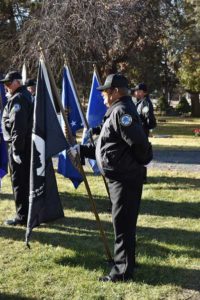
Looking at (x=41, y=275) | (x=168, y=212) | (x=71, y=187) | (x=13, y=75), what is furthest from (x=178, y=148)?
(x=41, y=275)

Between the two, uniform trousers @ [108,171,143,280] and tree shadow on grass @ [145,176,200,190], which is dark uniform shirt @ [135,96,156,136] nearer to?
tree shadow on grass @ [145,176,200,190]

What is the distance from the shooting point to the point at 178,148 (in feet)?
55.7

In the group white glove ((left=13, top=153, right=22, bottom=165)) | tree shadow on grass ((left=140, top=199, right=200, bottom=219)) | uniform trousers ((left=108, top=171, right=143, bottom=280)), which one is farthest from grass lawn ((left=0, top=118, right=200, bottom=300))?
white glove ((left=13, top=153, right=22, bottom=165))

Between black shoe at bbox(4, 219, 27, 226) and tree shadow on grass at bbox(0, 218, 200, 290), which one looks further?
black shoe at bbox(4, 219, 27, 226)

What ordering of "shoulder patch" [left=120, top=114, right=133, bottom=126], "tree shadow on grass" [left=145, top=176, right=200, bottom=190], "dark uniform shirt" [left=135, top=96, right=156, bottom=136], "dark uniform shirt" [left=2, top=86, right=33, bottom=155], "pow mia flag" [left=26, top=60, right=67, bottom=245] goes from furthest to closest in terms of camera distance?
"tree shadow on grass" [left=145, top=176, right=200, bottom=190] < "dark uniform shirt" [left=135, top=96, right=156, bottom=136] < "dark uniform shirt" [left=2, top=86, right=33, bottom=155] < "pow mia flag" [left=26, top=60, right=67, bottom=245] < "shoulder patch" [left=120, top=114, right=133, bottom=126]

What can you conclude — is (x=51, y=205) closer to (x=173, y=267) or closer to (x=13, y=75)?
(x=173, y=267)

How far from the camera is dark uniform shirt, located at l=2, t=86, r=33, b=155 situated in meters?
6.51

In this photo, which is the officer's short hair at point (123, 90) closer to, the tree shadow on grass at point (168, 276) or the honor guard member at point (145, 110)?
the tree shadow on grass at point (168, 276)

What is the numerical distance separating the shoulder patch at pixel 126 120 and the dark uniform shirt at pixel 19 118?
246 centimetres

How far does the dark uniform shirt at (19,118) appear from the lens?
6.51 metres

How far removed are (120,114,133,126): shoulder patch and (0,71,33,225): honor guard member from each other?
2.46 metres

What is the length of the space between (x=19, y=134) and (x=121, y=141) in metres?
2.36

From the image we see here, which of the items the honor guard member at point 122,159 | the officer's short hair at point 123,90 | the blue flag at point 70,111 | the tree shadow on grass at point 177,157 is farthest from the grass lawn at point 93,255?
the tree shadow on grass at point 177,157

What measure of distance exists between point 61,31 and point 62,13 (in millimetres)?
694
